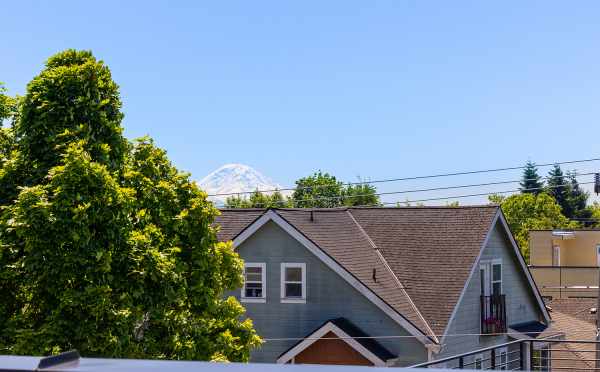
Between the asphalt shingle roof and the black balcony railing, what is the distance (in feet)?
7.17

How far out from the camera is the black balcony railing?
30906mm

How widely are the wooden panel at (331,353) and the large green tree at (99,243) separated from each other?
807 cm

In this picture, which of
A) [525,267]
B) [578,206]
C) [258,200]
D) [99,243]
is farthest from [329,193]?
[99,243]

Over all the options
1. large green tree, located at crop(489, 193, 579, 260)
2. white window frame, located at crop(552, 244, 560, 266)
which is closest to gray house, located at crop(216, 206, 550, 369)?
white window frame, located at crop(552, 244, 560, 266)

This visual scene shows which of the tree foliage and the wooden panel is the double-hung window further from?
the tree foliage

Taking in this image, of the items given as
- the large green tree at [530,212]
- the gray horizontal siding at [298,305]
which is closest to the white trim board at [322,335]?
the gray horizontal siding at [298,305]

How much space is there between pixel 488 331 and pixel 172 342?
16.2 m

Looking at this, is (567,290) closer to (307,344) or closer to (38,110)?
(307,344)

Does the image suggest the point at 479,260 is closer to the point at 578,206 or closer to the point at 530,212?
the point at 530,212

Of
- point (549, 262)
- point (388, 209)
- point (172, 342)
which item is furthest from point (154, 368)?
point (549, 262)

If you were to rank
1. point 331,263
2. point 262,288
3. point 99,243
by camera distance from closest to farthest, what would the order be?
point 99,243
point 331,263
point 262,288

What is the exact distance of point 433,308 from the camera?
92.9 ft

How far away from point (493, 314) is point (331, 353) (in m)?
6.86

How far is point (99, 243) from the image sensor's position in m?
16.2
